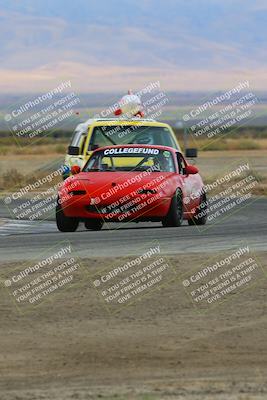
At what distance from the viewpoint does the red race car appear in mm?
19719

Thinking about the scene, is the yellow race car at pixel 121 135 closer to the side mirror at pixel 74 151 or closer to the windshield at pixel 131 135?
the windshield at pixel 131 135

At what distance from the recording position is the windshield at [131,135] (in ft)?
83.5

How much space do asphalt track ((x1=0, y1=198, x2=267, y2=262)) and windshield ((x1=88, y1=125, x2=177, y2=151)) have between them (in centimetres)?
372

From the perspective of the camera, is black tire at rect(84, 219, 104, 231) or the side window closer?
black tire at rect(84, 219, 104, 231)

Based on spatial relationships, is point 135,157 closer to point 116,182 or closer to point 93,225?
point 93,225

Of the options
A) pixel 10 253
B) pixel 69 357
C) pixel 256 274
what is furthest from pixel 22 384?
pixel 10 253

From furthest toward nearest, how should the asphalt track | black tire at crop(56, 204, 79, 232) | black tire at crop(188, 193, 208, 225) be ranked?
black tire at crop(188, 193, 208, 225) < black tire at crop(56, 204, 79, 232) < the asphalt track

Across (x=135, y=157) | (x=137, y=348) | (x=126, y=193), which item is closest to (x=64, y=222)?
(x=126, y=193)

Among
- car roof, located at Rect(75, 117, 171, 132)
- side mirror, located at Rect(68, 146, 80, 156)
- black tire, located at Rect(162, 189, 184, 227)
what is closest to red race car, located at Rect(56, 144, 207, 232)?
black tire, located at Rect(162, 189, 184, 227)

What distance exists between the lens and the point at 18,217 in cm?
2462

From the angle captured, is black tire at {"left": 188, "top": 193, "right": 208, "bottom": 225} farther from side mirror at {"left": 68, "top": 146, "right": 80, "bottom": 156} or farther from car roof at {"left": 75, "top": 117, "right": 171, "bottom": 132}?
car roof at {"left": 75, "top": 117, "right": 171, "bottom": 132}

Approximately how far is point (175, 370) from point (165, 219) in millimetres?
10140

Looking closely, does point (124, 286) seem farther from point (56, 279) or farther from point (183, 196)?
point (183, 196)

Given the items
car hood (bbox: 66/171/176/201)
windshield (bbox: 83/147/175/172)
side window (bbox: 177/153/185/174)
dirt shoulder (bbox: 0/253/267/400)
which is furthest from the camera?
side window (bbox: 177/153/185/174)
